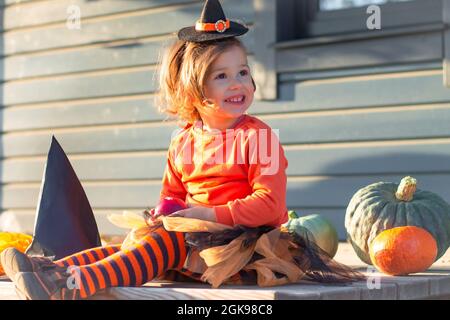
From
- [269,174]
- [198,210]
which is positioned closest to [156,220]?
[198,210]

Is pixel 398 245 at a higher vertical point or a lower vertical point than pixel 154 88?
lower

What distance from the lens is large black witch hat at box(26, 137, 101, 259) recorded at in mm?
3787

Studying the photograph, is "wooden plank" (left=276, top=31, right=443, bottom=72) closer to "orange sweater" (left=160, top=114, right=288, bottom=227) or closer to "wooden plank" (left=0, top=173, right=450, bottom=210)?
"wooden plank" (left=0, top=173, right=450, bottom=210)

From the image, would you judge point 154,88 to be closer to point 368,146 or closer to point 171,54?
point 368,146

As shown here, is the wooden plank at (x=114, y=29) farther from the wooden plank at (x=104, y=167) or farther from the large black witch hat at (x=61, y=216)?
the large black witch hat at (x=61, y=216)

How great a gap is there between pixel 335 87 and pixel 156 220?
2.35 m

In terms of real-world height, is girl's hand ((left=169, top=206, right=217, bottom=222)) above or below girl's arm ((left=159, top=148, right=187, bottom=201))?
below

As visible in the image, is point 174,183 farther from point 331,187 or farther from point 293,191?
point 293,191

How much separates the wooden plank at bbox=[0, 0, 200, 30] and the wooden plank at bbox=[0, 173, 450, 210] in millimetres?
1216

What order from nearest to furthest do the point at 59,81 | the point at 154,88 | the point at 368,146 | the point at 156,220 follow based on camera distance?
1. the point at 156,220
2. the point at 368,146
3. the point at 154,88
4. the point at 59,81

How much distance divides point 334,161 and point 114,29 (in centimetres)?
206

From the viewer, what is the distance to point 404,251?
3402mm

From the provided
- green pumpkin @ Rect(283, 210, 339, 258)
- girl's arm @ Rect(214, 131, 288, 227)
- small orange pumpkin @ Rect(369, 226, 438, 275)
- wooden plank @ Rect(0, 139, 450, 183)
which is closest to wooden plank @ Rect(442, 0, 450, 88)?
wooden plank @ Rect(0, 139, 450, 183)
